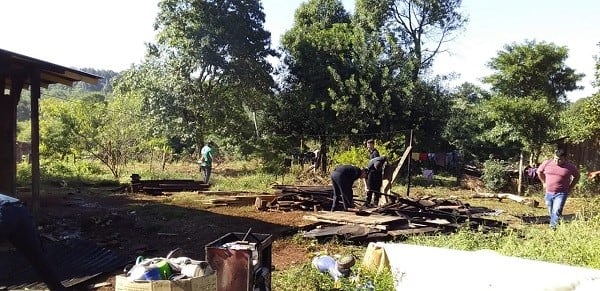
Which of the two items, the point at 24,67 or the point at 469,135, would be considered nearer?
the point at 24,67

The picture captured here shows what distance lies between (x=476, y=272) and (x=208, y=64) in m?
23.3

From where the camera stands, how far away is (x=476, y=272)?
15.7 feet

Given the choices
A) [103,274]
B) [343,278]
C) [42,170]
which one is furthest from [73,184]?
[343,278]

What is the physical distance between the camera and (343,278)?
5.62 meters

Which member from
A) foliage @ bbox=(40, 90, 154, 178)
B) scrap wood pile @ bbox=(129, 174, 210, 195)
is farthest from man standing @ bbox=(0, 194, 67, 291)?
foliage @ bbox=(40, 90, 154, 178)

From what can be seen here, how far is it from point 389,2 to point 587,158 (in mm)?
13971

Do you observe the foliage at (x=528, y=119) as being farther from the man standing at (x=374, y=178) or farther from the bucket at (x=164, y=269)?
A: the bucket at (x=164, y=269)

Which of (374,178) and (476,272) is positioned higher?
(374,178)

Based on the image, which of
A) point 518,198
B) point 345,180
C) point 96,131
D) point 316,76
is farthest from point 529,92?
point 96,131

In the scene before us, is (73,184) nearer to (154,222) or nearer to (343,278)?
(154,222)

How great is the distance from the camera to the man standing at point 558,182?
362 inches

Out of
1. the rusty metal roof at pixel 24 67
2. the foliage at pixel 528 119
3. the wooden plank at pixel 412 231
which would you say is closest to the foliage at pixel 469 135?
the foliage at pixel 528 119

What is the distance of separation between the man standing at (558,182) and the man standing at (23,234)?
7.96 metres

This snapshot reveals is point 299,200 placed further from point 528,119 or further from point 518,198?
point 528,119
